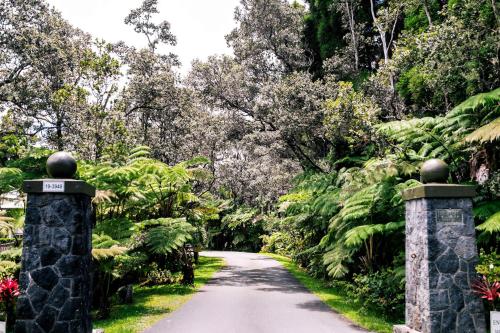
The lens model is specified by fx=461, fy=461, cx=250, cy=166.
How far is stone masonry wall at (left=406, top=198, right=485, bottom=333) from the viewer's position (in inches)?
292

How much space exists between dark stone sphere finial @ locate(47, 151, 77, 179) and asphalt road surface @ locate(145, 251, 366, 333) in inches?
163

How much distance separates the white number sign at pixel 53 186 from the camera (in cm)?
679

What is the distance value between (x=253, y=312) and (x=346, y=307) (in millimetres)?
2610

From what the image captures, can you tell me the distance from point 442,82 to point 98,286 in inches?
403

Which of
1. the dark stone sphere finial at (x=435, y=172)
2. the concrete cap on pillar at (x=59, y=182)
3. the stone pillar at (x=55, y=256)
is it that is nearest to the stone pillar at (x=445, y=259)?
the dark stone sphere finial at (x=435, y=172)

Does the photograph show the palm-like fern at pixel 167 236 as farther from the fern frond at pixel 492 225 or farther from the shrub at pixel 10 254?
the fern frond at pixel 492 225

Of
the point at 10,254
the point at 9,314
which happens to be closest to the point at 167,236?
the point at 10,254

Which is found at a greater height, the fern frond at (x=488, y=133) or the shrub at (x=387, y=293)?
the fern frond at (x=488, y=133)

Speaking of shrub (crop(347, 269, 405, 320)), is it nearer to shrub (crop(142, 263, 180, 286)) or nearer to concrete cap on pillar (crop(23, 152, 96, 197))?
concrete cap on pillar (crop(23, 152, 96, 197))

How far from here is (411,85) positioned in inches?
667

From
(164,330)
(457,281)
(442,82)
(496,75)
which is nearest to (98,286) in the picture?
(164,330)

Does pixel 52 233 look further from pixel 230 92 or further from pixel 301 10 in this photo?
pixel 301 10

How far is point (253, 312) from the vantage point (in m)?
11.8

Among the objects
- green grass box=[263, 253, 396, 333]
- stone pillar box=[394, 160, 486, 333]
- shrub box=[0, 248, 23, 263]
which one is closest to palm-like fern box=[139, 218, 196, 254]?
shrub box=[0, 248, 23, 263]
